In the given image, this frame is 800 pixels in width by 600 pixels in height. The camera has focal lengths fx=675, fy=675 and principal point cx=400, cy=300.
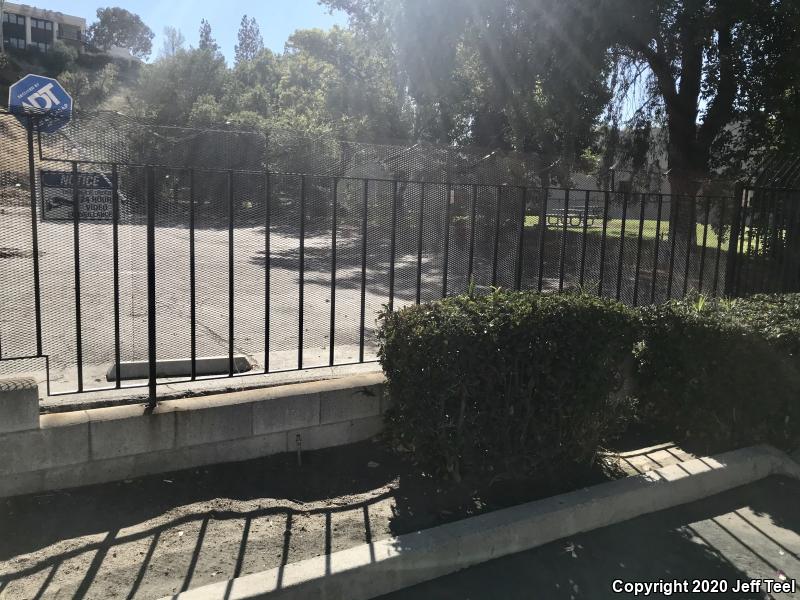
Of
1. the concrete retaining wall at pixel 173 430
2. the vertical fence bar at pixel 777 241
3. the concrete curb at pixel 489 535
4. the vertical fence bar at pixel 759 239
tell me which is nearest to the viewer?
the concrete curb at pixel 489 535

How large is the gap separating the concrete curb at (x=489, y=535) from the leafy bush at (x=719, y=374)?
0.77 feet

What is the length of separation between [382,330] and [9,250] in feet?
8.73

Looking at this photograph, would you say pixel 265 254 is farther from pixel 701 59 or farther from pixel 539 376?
pixel 701 59

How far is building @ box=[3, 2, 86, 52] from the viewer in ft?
254

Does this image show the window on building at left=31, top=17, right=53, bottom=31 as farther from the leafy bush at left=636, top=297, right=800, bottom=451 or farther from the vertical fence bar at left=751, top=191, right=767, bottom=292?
the leafy bush at left=636, top=297, right=800, bottom=451

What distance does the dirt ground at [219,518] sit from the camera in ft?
9.82

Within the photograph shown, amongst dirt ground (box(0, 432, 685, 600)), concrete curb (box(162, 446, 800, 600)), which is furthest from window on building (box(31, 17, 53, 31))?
concrete curb (box(162, 446, 800, 600))

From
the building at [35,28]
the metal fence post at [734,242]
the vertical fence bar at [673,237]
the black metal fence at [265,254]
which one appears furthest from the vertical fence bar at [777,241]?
the building at [35,28]

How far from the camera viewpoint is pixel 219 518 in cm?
354

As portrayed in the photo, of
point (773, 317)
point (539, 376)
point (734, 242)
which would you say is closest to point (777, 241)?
point (734, 242)

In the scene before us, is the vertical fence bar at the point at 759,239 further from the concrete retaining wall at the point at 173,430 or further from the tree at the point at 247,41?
the tree at the point at 247,41

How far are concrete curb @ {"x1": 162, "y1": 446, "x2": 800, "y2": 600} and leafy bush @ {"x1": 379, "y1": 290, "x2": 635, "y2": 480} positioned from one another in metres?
0.36

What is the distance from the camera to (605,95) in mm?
13938

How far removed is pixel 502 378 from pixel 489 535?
0.85 metres
